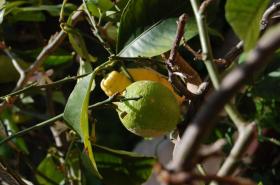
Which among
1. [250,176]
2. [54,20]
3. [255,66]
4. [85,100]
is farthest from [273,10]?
[54,20]

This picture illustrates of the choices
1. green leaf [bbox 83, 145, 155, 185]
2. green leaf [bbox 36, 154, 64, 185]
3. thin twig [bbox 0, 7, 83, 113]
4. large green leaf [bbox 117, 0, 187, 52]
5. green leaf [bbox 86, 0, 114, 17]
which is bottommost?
green leaf [bbox 36, 154, 64, 185]

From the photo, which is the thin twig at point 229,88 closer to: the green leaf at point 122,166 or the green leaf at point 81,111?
the green leaf at point 81,111

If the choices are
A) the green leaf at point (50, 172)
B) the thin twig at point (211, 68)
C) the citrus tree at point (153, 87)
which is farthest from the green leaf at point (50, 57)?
the thin twig at point (211, 68)

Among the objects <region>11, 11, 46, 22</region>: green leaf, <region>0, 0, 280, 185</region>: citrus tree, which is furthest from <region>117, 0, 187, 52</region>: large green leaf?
<region>11, 11, 46, 22</region>: green leaf

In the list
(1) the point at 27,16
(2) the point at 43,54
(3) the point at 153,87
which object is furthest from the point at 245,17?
(1) the point at 27,16

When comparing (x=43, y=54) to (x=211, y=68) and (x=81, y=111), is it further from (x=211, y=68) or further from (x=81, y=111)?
(x=211, y=68)

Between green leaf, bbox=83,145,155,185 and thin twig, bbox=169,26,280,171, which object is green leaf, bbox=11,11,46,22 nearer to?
green leaf, bbox=83,145,155,185

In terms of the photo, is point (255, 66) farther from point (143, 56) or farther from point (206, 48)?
point (143, 56)
